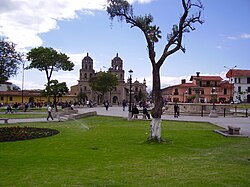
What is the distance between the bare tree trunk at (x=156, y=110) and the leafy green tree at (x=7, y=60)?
855 cm

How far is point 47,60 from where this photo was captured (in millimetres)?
56250

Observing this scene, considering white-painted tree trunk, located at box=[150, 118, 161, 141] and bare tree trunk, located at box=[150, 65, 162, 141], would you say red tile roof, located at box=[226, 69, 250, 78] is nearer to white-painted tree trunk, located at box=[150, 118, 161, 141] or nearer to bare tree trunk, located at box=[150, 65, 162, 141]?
bare tree trunk, located at box=[150, 65, 162, 141]

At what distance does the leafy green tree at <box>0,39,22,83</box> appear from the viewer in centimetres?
1783

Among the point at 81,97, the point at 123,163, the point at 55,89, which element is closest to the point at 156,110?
the point at 123,163

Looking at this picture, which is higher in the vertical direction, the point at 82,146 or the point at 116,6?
the point at 116,6

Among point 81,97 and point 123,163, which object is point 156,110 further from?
point 81,97

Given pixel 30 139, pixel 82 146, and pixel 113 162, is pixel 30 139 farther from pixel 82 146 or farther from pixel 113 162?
pixel 113 162

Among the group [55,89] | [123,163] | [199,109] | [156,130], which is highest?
[55,89]

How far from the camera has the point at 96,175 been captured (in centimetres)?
771

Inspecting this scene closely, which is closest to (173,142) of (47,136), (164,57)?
(164,57)

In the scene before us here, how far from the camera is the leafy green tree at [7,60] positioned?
58.5 ft

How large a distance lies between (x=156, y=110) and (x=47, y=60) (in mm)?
45488

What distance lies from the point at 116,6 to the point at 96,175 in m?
8.71

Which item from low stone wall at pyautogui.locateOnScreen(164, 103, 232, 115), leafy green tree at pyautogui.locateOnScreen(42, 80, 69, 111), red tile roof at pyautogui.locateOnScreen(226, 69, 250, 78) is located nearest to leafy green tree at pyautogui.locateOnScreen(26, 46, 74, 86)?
leafy green tree at pyautogui.locateOnScreen(42, 80, 69, 111)
